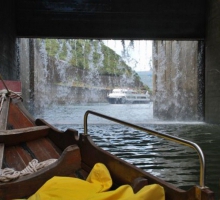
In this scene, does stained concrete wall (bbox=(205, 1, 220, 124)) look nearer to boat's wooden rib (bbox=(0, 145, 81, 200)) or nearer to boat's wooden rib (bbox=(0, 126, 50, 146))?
boat's wooden rib (bbox=(0, 126, 50, 146))

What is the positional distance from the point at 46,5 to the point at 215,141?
9103 mm

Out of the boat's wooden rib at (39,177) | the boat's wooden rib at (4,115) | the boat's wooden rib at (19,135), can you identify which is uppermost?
the boat's wooden rib at (4,115)

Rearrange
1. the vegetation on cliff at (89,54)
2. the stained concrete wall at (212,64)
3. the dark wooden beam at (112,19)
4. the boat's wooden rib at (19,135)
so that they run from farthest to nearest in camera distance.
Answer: the vegetation on cliff at (89,54) < the dark wooden beam at (112,19) < the stained concrete wall at (212,64) < the boat's wooden rib at (19,135)

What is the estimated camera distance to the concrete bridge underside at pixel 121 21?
516 inches

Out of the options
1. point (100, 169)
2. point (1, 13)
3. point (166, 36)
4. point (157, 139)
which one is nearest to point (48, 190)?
point (100, 169)

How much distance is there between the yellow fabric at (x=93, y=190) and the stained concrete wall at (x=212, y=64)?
10.6 metres

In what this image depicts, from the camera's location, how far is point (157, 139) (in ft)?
26.0

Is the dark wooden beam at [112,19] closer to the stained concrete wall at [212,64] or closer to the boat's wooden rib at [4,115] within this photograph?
the stained concrete wall at [212,64]

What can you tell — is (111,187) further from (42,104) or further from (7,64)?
(42,104)

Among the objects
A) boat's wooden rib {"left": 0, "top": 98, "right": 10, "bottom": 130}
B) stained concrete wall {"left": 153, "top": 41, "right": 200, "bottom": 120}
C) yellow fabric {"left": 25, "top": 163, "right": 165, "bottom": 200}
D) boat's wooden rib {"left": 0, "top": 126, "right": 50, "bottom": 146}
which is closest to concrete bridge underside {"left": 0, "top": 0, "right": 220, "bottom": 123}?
stained concrete wall {"left": 153, "top": 41, "right": 200, "bottom": 120}

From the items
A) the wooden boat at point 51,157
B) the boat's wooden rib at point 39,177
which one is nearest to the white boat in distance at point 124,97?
the wooden boat at point 51,157

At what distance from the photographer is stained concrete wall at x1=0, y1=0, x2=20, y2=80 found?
11383 millimetres

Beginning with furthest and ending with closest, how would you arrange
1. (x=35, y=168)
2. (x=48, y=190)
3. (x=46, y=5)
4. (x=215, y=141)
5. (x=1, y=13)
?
(x=46, y=5) → (x=1, y=13) → (x=215, y=141) → (x=35, y=168) → (x=48, y=190)

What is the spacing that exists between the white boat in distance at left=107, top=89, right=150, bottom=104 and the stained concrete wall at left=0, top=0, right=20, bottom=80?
15.5 m
